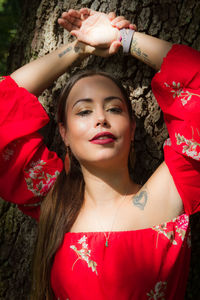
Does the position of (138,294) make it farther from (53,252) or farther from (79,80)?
(79,80)

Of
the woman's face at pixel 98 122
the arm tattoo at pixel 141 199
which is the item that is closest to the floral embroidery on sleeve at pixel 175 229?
the arm tattoo at pixel 141 199

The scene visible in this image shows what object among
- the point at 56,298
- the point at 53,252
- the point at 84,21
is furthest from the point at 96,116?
the point at 56,298

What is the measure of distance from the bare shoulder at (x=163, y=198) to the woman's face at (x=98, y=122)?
24 cm

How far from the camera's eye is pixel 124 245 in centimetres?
178

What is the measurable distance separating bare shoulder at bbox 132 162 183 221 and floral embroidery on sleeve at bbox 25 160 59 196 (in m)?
0.58

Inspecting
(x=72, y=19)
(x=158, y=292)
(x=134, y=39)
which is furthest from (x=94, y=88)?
(x=158, y=292)

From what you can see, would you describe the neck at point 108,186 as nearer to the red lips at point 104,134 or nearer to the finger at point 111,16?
the red lips at point 104,134

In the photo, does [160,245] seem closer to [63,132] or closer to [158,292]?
[158,292]

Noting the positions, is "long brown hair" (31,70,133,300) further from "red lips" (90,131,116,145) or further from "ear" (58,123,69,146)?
"red lips" (90,131,116,145)

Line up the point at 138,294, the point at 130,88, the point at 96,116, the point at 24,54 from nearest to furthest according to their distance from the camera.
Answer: the point at 138,294 < the point at 96,116 < the point at 130,88 < the point at 24,54

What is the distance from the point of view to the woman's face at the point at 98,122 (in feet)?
6.13

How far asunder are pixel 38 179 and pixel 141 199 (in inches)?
24.7

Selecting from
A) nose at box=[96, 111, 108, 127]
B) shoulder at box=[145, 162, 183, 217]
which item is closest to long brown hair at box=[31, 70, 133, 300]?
nose at box=[96, 111, 108, 127]

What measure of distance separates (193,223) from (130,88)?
98 cm
